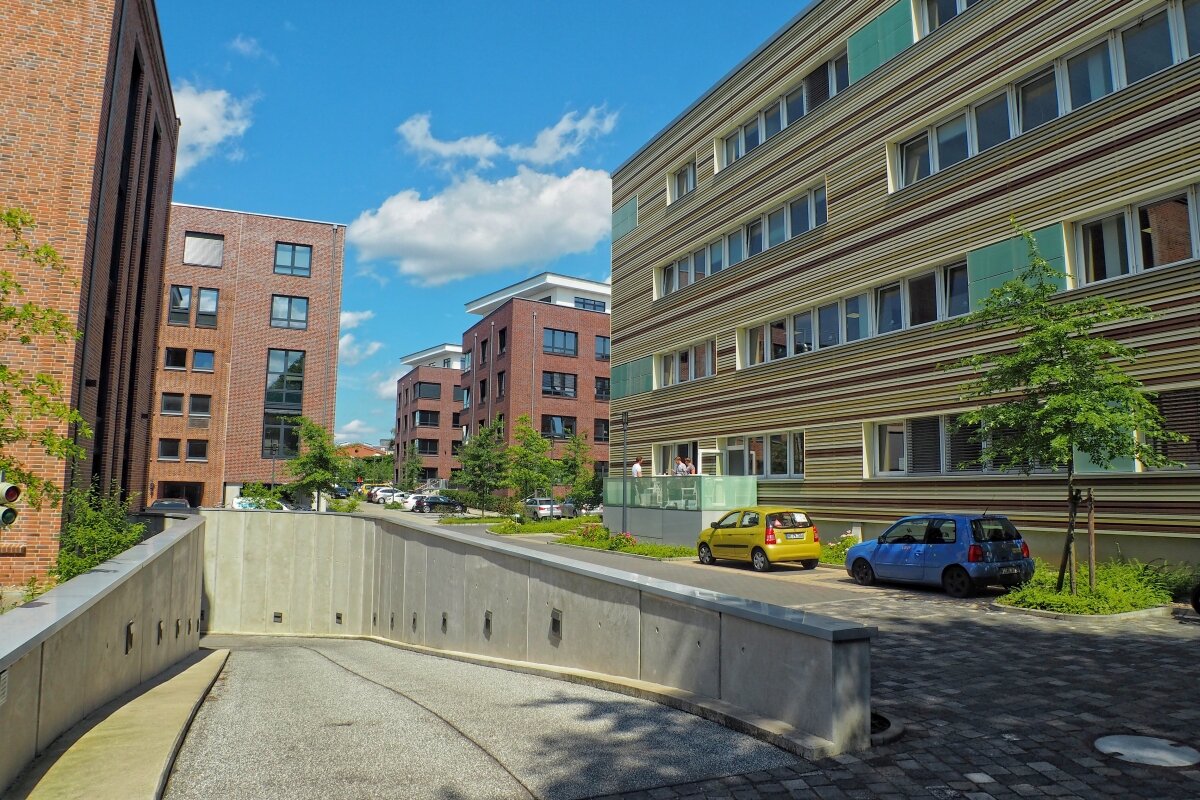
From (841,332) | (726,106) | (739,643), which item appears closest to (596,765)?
(739,643)

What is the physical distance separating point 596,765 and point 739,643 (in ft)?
5.16

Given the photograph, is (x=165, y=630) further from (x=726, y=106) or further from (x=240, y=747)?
(x=726, y=106)

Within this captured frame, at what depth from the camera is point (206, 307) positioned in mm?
46188

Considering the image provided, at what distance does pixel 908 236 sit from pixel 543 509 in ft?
110

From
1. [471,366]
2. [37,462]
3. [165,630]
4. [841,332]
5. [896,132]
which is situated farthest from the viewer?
[471,366]

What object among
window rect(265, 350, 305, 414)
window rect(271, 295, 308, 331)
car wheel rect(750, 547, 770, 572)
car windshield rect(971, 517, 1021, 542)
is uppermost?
window rect(271, 295, 308, 331)

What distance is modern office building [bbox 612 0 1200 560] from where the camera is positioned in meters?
14.5

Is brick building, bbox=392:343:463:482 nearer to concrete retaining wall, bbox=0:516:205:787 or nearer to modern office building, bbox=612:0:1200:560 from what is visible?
modern office building, bbox=612:0:1200:560

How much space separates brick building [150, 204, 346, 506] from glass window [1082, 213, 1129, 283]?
39.0 metres

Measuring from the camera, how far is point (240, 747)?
5980mm

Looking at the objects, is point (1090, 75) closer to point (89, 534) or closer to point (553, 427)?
point (89, 534)

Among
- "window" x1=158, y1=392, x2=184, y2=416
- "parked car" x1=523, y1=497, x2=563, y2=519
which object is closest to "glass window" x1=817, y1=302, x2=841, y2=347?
"parked car" x1=523, y1=497, x2=563, y2=519

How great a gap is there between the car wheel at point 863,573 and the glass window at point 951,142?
9.75 metres

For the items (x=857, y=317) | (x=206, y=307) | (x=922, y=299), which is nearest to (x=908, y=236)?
(x=922, y=299)
